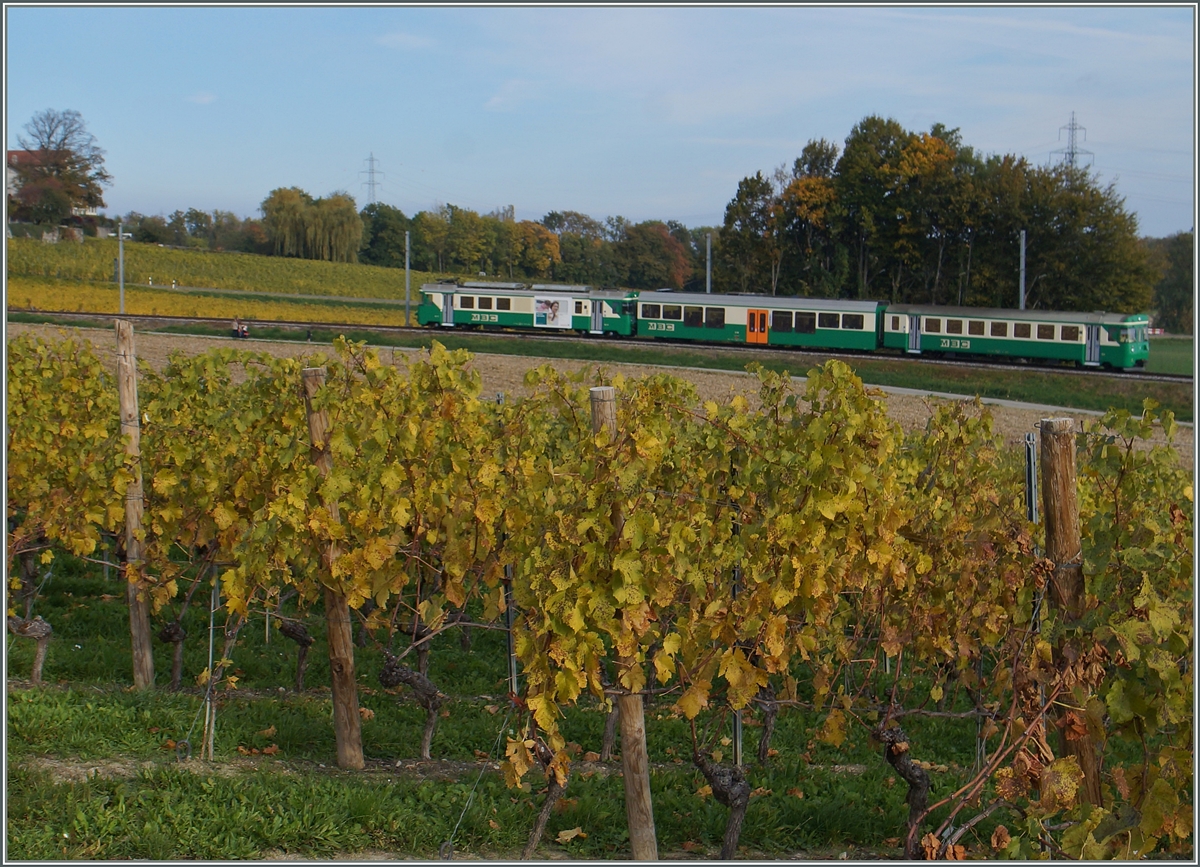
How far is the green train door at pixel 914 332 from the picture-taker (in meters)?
30.8

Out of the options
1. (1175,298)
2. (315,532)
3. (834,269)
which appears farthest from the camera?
(1175,298)

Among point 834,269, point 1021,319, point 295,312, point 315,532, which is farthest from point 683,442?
point 295,312

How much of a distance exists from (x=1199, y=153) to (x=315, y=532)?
4190 mm

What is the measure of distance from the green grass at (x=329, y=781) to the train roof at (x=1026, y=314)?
80.7ft

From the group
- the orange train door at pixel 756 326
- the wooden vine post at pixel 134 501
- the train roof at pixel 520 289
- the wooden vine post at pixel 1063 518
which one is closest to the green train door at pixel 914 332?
the orange train door at pixel 756 326

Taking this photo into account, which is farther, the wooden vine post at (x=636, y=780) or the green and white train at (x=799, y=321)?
the green and white train at (x=799, y=321)

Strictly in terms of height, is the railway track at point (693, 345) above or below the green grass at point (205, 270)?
below

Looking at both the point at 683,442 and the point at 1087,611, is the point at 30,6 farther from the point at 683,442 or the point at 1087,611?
the point at 1087,611

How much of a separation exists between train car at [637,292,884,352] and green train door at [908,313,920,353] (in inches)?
35.8

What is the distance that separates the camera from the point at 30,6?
555 centimetres

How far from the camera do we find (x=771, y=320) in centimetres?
3194

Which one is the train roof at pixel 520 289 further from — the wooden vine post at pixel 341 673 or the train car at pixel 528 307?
the wooden vine post at pixel 341 673

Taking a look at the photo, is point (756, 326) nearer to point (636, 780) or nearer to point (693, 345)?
point (693, 345)

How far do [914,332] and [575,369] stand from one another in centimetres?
1105
